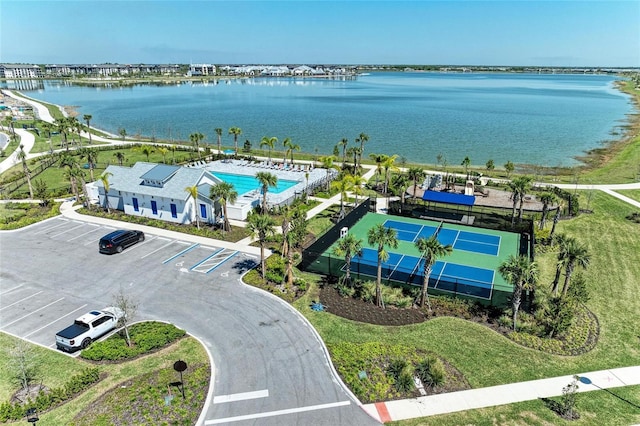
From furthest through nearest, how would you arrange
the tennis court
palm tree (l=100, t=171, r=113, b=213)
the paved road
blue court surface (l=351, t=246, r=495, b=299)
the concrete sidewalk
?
palm tree (l=100, t=171, r=113, b=213) → the tennis court → blue court surface (l=351, t=246, r=495, b=299) → the paved road → the concrete sidewalk

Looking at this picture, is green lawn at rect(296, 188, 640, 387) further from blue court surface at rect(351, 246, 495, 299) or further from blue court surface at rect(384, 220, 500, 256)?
blue court surface at rect(384, 220, 500, 256)

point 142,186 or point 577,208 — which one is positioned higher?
point 142,186

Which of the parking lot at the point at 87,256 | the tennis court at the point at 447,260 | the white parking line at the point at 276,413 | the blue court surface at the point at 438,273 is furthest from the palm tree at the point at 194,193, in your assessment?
the white parking line at the point at 276,413

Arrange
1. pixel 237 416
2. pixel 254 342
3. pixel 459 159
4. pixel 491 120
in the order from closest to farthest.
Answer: pixel 237 416
pixel 254 342
pixel 459 159
pixel 491 120

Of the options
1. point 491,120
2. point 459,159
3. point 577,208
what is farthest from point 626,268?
point 491,120

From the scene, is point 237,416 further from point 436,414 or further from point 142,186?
point 142,186

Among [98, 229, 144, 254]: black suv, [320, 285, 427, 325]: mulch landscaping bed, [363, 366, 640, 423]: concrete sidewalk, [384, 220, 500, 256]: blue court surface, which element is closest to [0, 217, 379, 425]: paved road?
[98, 229, 144, 254]: black suv
